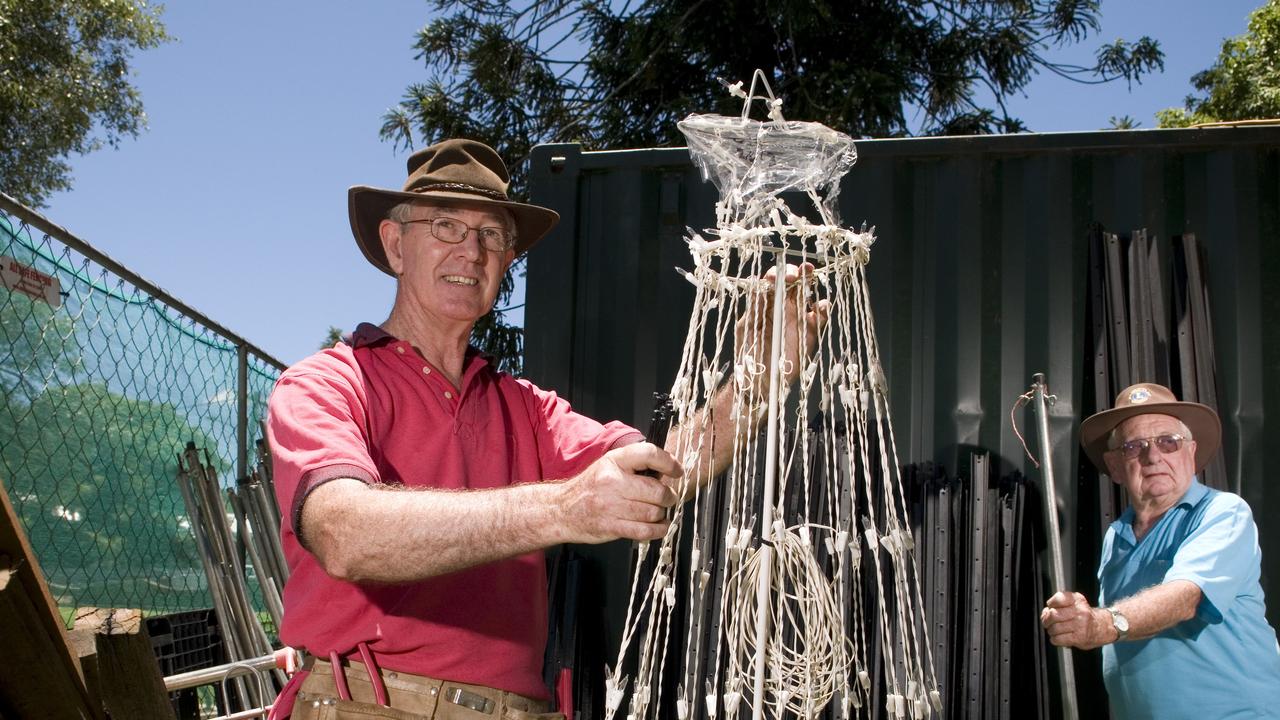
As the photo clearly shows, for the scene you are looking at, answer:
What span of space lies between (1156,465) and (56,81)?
53.5 ft

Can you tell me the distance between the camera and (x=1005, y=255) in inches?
161

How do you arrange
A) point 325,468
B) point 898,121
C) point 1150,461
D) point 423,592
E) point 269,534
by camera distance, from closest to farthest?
1. point 325,468
2. point 423,592
3. point 1150,461
4. point 269,534
5. point 898,121

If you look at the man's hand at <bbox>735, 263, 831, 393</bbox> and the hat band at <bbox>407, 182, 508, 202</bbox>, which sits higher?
the hat band at <bbox>407, 182, 508, 202</bbox>

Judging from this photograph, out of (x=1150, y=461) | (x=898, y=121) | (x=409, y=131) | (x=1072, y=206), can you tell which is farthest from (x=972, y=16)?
(x=1150, y=461)

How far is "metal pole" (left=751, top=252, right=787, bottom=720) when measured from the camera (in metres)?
2.01

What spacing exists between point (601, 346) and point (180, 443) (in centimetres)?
190

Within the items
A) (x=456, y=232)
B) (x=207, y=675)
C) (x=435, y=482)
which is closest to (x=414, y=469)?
(x=435, y=482)

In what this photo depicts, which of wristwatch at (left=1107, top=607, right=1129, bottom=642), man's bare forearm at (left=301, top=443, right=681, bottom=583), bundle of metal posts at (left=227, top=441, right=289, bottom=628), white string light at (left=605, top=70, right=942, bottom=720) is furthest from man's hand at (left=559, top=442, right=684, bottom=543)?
bundle of metal posts at (left=227, top=441, right=289, bottom=628)

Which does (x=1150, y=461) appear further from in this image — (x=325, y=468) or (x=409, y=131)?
(x=409, y=131)

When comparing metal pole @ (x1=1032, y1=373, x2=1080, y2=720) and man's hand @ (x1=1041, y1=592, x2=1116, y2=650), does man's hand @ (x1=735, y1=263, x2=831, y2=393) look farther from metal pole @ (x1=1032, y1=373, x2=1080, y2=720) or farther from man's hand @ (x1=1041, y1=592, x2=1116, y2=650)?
man's hand @ (x1=1041, y1=592, x2=1116, y2=650)

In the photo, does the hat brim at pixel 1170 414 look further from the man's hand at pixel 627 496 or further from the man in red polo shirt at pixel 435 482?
the man's hand at pixel 627 496

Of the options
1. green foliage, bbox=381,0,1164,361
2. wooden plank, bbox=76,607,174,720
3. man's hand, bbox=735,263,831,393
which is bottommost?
wooden plank, bbox=76,607,174,720

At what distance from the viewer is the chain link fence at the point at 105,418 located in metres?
3.40

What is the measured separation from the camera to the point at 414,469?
7.84 feet
